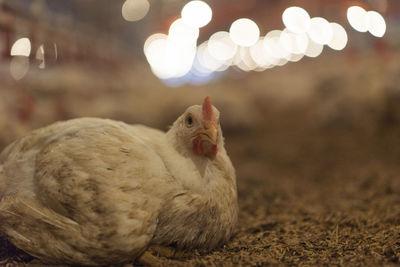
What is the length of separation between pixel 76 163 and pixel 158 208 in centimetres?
45

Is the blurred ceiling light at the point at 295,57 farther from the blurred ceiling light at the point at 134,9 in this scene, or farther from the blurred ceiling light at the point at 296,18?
the blurred ceiling light at the point at 134,9

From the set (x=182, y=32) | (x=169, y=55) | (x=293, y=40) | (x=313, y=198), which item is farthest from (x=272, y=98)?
(x=313, y=198)

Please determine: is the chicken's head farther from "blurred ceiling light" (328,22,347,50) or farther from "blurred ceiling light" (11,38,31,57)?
"blurred ceiling light" (328,22,347,50)

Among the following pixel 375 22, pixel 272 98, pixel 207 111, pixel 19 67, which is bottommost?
pixel 207 111

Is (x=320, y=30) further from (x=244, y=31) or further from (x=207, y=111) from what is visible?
(x=207, y=111)

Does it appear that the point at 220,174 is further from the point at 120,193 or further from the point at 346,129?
the point at 346,129

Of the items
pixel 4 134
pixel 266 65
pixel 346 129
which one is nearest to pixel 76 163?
pixel 4 134

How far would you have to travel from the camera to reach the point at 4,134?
4.03 m

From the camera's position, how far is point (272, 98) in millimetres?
9641

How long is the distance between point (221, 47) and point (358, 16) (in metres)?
6.69

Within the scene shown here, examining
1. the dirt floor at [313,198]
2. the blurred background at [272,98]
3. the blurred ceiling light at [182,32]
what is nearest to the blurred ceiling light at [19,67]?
the blurred background at [272,98]

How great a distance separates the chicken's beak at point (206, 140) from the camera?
1815 millimetres

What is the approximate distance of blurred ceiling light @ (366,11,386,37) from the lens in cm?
387

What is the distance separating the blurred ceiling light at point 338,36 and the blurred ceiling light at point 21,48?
4.21 meters
